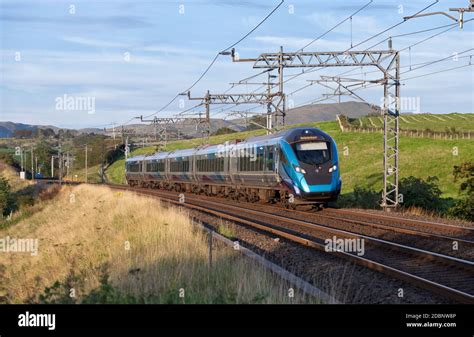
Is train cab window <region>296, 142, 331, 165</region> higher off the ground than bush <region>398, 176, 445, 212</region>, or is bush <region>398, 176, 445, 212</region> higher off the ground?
train cab window <region>296, 142, 331, 165</region>

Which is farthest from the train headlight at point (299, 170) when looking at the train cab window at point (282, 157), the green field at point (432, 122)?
the green field at point (432, 122)

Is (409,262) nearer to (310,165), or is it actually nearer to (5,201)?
(310,165)

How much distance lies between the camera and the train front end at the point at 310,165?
26.4m

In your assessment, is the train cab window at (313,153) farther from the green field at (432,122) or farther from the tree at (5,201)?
the green field at (432,122)

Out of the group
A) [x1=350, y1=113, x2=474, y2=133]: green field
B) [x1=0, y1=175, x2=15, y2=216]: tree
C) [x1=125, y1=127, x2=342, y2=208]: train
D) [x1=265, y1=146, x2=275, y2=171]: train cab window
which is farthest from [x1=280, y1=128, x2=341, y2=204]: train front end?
[x1=350, y1=113, x2=474, y2=133]: green field

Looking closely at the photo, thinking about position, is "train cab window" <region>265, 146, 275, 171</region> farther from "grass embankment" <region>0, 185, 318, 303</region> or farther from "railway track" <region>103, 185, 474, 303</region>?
"railway track" <region>103, 185, 474, 303</region>

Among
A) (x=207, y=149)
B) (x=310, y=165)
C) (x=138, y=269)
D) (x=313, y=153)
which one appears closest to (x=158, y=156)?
(x=207, y=149)

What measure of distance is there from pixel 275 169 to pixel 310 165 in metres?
2.18

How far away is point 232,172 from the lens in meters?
35.9

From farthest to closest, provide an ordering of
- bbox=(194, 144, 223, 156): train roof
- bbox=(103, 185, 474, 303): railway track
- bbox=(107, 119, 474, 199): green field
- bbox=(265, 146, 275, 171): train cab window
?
1. bbox=(107, 119, 474, 199): green field
2. bbox=(194, 144, 223, 156): train roof
3. bbox=(265, 146, 275, 171): train cab window
4. bbox=(103, 185, 474, 303): railway track

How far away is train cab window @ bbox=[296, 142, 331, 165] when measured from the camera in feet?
87.6
